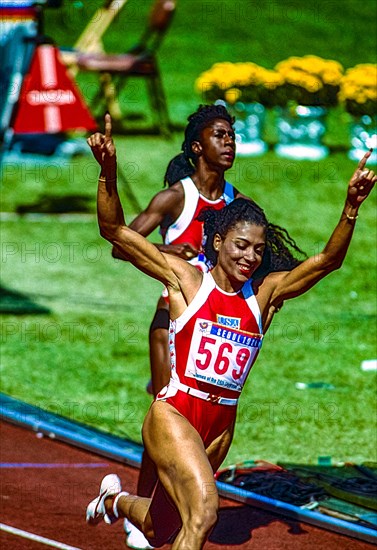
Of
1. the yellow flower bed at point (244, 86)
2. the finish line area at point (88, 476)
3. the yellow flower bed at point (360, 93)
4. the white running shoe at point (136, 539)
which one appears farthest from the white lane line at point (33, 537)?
the yellow flower bed at point (244, 86)

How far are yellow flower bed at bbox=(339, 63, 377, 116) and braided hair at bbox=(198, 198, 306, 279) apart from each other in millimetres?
12009

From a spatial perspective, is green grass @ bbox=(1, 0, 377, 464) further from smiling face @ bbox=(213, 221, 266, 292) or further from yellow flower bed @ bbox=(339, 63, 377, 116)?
smiling face @ bbox=(213, 221, 266, 292)

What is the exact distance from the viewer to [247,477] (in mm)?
8766

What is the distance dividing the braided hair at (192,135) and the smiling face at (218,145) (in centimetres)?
5

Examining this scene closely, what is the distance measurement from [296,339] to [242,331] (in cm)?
619

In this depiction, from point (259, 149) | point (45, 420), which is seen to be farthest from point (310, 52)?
point (45, 420)

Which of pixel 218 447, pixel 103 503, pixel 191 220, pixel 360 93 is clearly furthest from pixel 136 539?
pixel 360 93

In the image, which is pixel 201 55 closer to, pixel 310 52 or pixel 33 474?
pixel 310 52

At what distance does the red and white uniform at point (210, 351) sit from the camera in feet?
20.5

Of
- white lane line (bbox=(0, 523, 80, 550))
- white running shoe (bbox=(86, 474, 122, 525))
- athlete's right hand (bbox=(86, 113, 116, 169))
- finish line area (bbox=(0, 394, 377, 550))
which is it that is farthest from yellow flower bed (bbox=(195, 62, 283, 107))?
athlete's right hand (bbox=(86, 113, 116, 169))

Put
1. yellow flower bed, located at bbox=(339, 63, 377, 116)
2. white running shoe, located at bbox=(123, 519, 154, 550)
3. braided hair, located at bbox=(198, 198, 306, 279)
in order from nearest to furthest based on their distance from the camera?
braided hair, located at bbox=(198, 198, 306, 279) → white running shoe, located at bbox=(123, 519, 154, 550) → yellow flower bed, located at bbox=(339, 63, 377, 116)

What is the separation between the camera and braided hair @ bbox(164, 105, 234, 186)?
8.10 metres

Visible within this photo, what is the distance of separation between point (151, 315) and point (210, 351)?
713 cm

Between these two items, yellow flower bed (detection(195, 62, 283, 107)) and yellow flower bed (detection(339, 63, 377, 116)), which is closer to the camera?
yellow flower bed (detection(339, 63, 377, 116))
